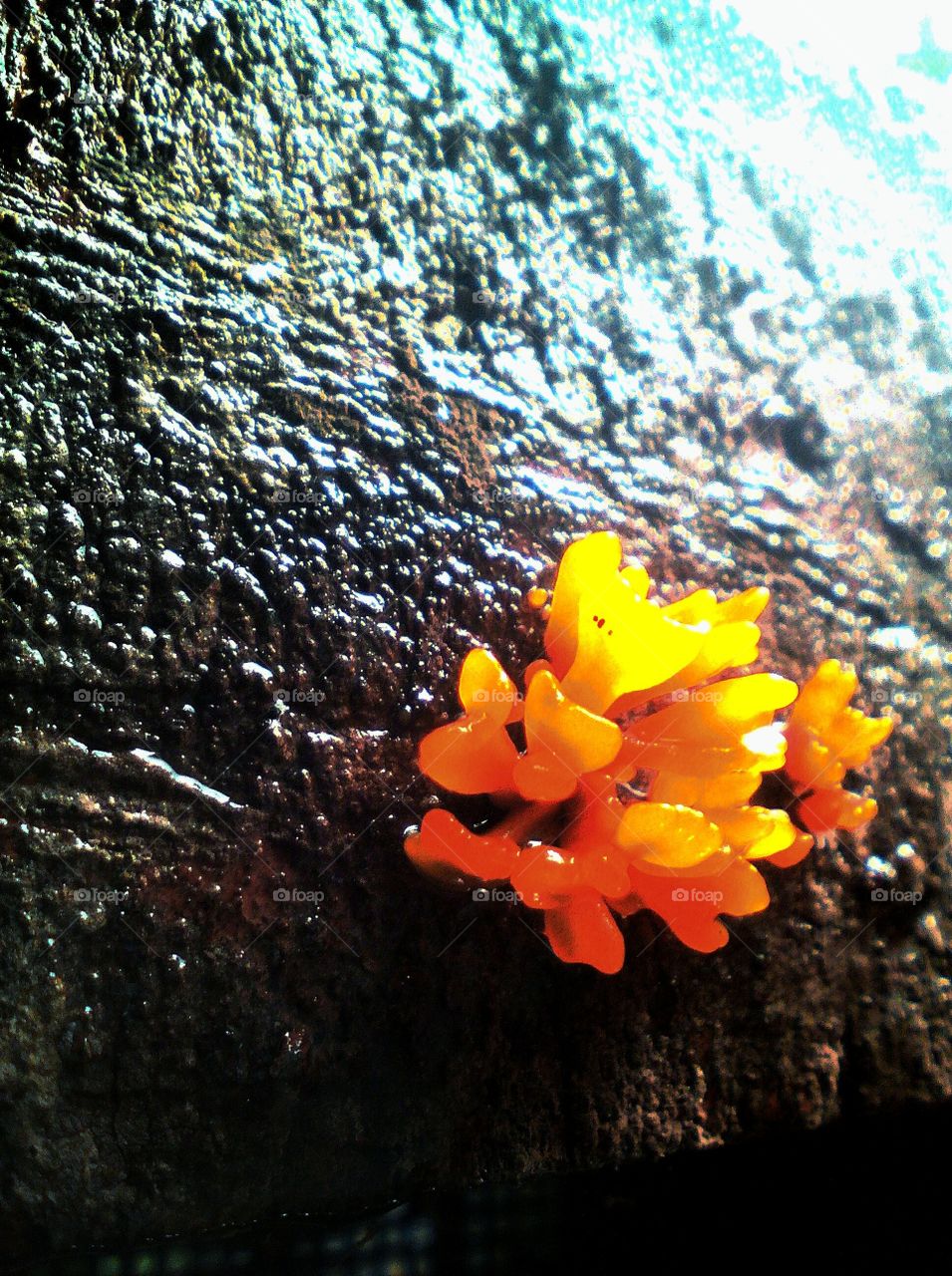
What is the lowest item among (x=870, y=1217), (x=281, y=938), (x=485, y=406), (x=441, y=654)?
(x=870, y=1217)

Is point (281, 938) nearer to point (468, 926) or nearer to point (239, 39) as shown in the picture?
point (468, 926)

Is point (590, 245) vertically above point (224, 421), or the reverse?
point (590, 245)

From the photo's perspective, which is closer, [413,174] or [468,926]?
[468,926]

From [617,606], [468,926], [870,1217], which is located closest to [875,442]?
[617,606]

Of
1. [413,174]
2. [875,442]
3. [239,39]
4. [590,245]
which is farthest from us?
[875,442]
